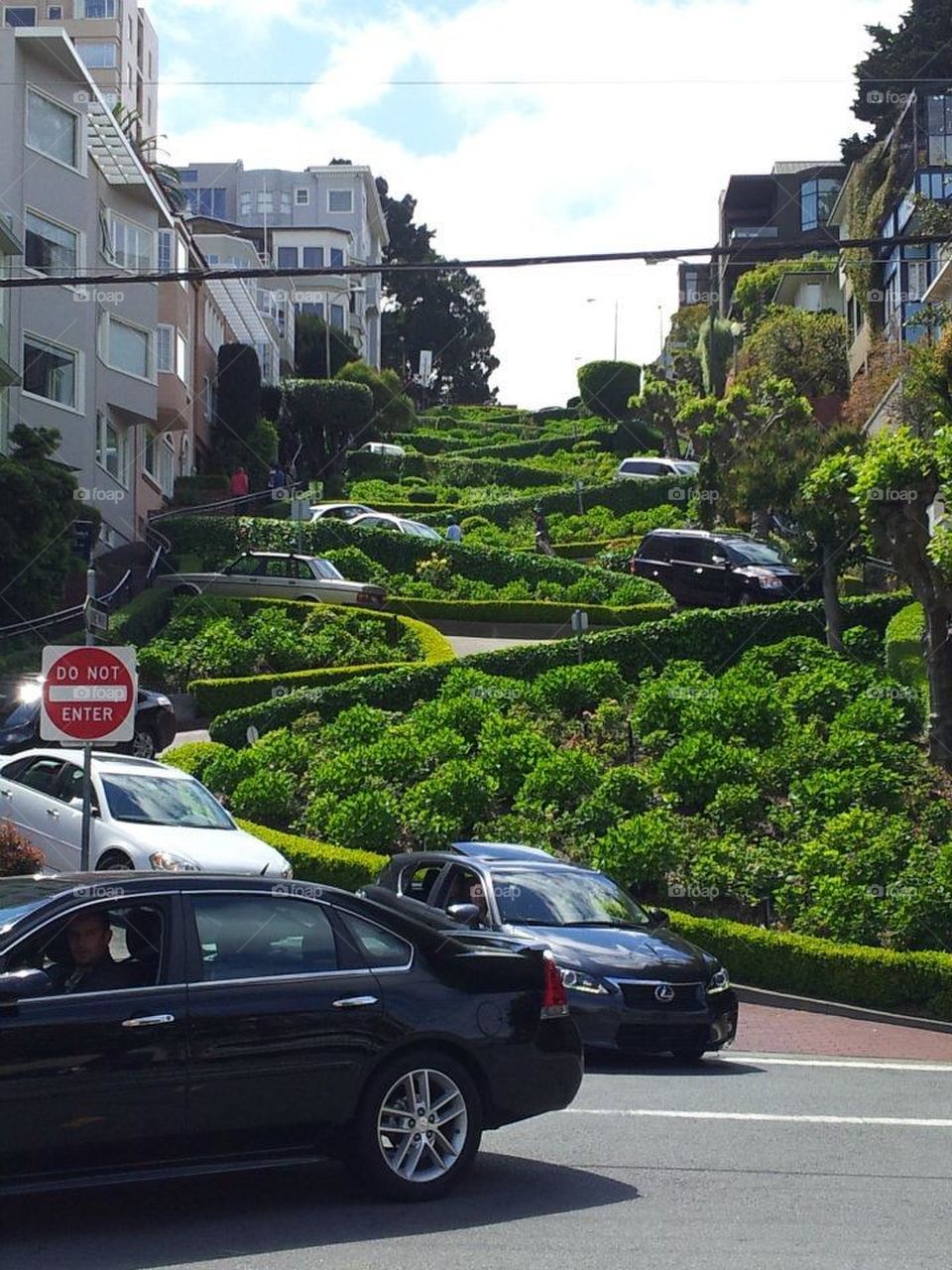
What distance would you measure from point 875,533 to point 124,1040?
19184 mm

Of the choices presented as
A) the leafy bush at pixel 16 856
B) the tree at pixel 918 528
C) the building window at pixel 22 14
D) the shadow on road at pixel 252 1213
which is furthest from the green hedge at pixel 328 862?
the building window at pixel 22 14

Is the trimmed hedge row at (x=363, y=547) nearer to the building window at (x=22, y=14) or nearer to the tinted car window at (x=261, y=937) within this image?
the tinted car window at (x=261, y=937)

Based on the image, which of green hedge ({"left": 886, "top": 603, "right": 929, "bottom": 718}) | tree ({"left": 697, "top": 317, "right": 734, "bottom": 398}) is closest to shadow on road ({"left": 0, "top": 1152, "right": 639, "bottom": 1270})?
green hedge ({"left": 886, "top": 603, "right": 929, "bottom": 718})

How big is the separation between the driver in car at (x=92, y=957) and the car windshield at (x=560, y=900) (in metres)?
6.36

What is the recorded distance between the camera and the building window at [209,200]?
11900 centimetres

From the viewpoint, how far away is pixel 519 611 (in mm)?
39938

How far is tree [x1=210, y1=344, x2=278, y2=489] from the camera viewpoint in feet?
213

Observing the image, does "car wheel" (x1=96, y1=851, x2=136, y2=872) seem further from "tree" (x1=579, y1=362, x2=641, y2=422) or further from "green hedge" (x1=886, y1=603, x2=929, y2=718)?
"tree" (x1=579, y1=362, x2=641, y2=422)

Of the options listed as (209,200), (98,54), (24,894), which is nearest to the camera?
(24,894)

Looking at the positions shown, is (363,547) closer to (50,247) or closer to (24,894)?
(50,247)

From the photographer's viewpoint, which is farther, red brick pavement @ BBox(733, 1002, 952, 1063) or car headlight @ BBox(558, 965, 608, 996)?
red brick pavement @ BBox(733, 1002, 952, 1063)

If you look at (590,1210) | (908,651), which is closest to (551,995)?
(590,1210)

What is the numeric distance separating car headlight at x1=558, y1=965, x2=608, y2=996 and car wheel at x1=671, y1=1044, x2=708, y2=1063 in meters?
0.73

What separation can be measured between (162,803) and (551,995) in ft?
33.8
